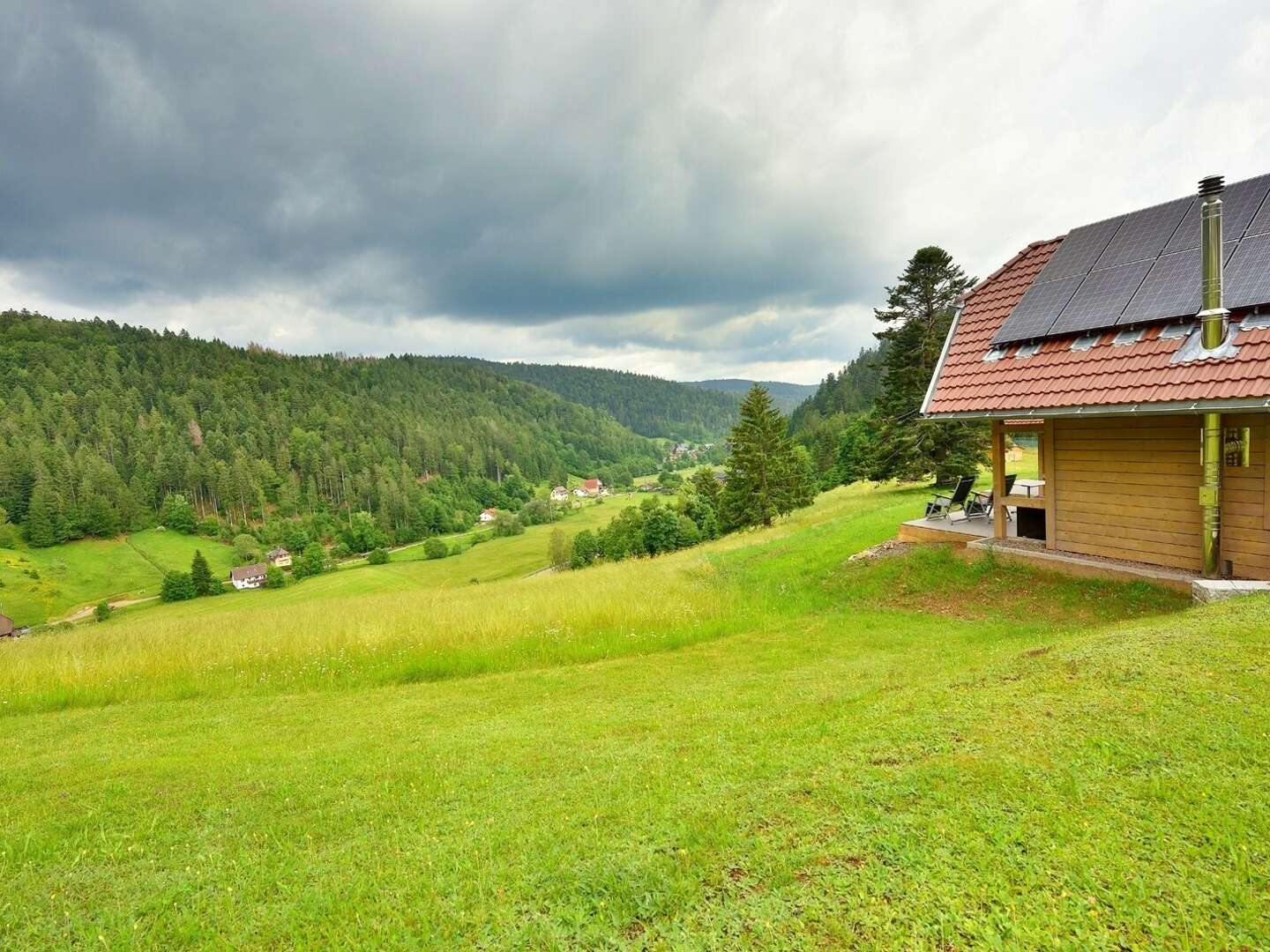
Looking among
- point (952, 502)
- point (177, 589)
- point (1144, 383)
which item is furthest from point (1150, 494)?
point (177, 589)

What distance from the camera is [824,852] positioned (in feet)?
10.1

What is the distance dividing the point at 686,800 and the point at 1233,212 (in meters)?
13.3

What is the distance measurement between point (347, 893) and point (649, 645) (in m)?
6.73

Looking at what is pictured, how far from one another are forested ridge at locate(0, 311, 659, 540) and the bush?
93.0 feet

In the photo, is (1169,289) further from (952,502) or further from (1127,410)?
(952,502)

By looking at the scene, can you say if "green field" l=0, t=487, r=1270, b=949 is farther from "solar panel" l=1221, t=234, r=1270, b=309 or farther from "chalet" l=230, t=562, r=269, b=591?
"chalet" l=230, t=562, r=269, b=591

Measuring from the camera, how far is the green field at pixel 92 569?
58.8 metres

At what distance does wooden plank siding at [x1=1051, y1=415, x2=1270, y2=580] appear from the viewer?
8.38 m

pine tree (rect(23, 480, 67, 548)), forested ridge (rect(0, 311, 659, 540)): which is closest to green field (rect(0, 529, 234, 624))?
pine tree (rect(23, 480, 67, 548))

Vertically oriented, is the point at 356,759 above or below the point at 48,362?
below

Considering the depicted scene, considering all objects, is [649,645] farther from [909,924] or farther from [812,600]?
[909,924]

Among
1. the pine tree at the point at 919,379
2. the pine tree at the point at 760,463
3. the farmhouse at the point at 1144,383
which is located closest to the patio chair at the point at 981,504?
the farmhouse at the point at 1144,383

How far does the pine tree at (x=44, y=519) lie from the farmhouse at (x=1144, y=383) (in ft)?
362

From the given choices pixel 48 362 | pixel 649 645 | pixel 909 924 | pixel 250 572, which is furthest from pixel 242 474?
pixel 909 924
